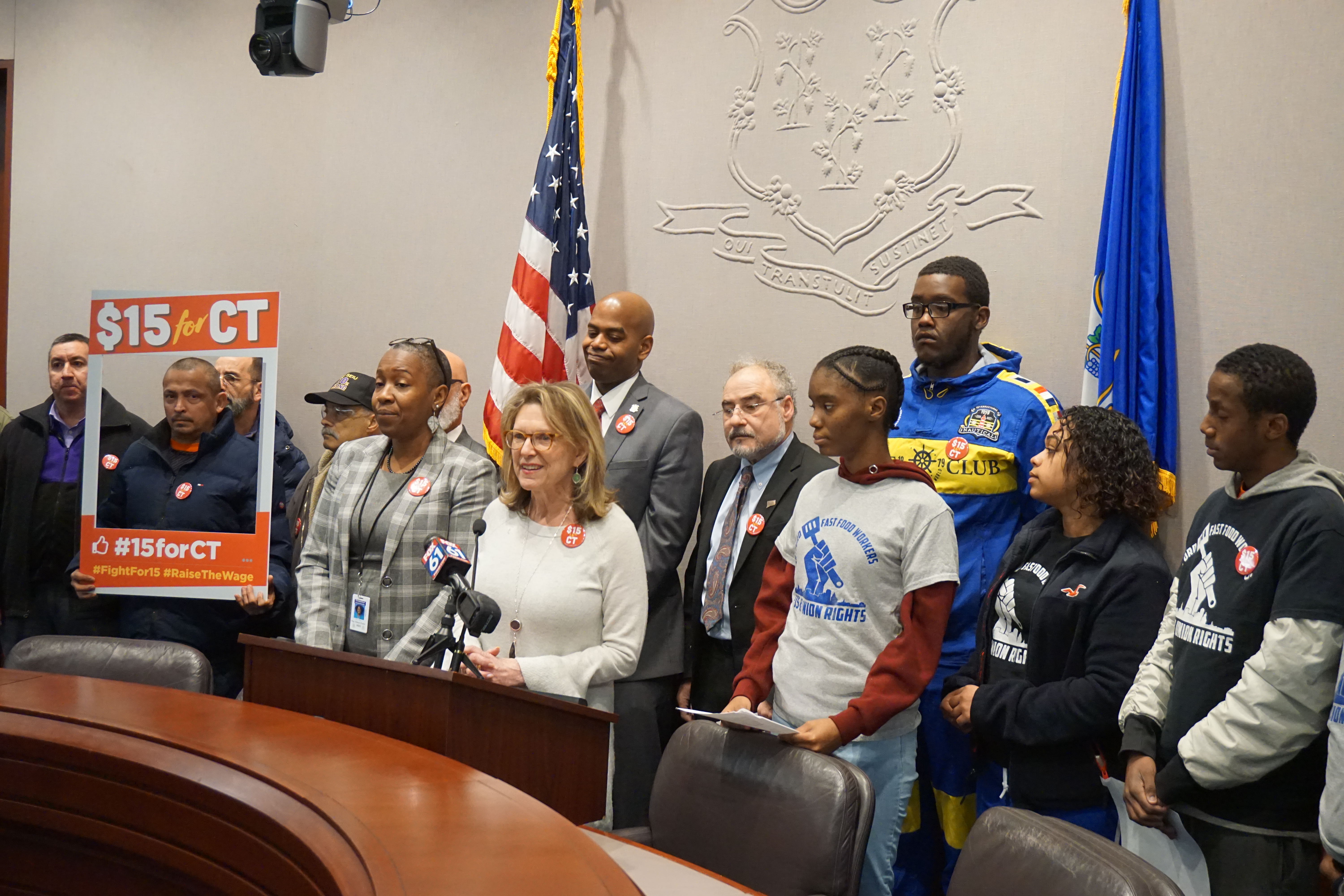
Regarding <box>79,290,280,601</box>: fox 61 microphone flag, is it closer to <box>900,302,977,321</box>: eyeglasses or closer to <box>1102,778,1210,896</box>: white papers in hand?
<box>900,302,977,321</box>: eyeglasses

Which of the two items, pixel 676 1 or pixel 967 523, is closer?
pixel 967 523

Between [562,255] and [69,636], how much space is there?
2107 millimetres

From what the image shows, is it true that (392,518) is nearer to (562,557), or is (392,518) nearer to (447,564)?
(562,557)

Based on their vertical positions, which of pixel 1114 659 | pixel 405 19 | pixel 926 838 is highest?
pixel 405 19

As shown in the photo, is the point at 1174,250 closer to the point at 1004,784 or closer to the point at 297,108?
the point at 1004,784

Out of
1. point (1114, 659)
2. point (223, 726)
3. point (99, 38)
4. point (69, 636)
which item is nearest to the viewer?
point (223, 726)

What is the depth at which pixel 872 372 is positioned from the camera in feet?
8.53

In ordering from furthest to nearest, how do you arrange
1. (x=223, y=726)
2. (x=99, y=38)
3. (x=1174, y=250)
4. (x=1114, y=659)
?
(x=99, y=38)
(x=1174, y=250)
(x=1114, y=659)
(x=223, y=726)

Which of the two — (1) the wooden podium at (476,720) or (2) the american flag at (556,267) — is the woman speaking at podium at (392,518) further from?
(2) the american flag at (556,267)

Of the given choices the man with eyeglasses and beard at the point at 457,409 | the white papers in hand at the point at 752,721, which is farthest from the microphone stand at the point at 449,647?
the man with eyeglasses and beard at the point at 457,409

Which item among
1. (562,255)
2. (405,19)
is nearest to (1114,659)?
(562,255)

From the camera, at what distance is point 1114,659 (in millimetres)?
2400

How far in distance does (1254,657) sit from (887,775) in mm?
841

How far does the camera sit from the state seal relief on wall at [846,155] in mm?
3699
